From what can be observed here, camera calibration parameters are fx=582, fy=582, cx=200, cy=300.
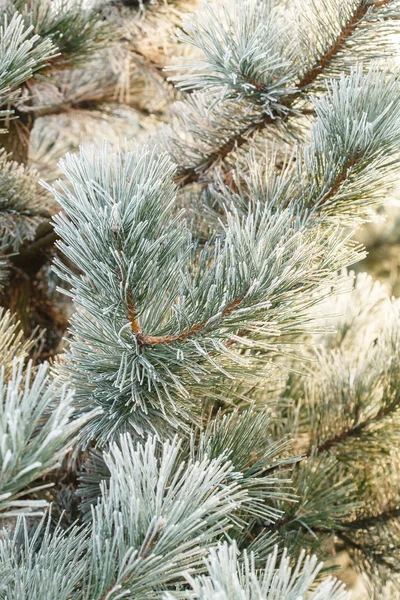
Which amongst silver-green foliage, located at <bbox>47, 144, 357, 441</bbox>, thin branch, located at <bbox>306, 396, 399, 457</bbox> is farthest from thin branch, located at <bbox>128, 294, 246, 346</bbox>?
thin branch, located at <bbox>306, 396, 399, 457</bbox>

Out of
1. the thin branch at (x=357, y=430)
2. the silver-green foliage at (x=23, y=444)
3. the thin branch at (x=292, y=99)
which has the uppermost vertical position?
the thin branch at (x=292, y=99)

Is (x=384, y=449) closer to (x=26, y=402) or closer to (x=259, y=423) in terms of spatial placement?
(x=259, y=423)

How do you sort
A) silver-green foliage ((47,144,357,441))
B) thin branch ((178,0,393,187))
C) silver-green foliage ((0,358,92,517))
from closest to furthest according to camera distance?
silver-green foliage ((0,358,92,517)) → silver-green foliage ((47,144,357,441)) → thin branch ((178,0,393,187))

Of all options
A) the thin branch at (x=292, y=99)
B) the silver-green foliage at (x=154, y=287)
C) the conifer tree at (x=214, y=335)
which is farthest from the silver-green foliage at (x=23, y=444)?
the thin branch at (x=292, y=99)

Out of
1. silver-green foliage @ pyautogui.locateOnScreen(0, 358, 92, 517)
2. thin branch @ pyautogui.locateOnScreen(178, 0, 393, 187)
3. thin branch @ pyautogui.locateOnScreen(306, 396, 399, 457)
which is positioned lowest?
thin branch @ pyautogui.locateOnScreen(306, 396, 399, 457)

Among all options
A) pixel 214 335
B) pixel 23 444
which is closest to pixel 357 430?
pixel 214 335

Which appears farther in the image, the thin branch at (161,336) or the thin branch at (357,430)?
the thin branch at (357,430)

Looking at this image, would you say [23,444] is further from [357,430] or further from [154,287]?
[357,430]

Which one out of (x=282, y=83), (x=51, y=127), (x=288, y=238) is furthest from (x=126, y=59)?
(x=288, y=238)

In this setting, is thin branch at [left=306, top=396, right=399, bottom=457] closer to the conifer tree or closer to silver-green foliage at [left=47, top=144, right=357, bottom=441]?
the conifer tree

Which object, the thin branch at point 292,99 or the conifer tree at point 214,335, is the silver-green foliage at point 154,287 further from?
the thin branch at point 292,99
